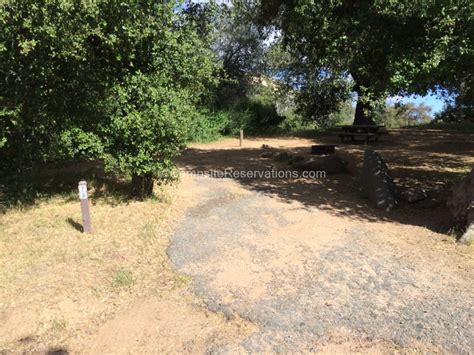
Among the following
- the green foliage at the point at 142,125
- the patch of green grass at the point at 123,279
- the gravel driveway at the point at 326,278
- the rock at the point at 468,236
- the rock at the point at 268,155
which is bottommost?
the patch of green grass at the point at 123,279

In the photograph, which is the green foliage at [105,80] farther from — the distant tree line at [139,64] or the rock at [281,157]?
the rock at [281,157]

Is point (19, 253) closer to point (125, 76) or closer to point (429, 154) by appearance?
point (125, 76)

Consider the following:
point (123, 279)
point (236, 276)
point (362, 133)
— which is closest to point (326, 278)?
point (236, 276)

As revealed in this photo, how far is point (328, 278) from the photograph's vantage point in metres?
5.07

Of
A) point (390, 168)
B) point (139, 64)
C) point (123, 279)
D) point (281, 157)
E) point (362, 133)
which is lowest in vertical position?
point (123, 279)

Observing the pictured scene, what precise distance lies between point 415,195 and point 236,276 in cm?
448

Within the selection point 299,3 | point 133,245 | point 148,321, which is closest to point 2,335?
point 148,321

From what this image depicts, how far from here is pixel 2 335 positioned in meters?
4.29

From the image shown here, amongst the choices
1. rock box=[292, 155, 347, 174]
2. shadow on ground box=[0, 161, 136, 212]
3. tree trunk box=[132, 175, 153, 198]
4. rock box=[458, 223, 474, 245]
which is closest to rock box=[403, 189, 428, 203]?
rock box=[458, 223, 474, 245]

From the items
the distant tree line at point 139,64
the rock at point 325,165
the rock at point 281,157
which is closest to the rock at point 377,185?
the distant tree line at point 139,64

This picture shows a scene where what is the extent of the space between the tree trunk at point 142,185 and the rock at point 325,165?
4441 millimetres

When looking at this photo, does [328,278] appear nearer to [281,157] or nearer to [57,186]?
[57,186]

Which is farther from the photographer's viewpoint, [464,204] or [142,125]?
[142,125]

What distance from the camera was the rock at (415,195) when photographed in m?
8.05
